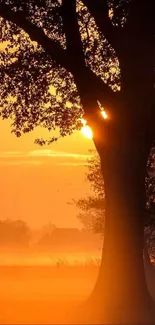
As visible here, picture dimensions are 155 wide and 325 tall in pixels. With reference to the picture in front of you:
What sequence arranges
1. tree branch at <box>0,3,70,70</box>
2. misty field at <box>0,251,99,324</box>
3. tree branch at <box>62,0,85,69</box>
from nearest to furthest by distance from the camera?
misty field at <box>0,251,99,324</box> < tree branch at <box>0,3,70,70</box> < tree branch at <box>62,0,85,69</box>

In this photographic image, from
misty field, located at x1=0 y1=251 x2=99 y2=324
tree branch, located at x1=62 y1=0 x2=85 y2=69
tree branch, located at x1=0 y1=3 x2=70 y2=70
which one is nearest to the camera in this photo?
misty field, located at x1=0 y1=251 x2=99 y2=324

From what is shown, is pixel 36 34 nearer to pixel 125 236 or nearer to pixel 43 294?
pixel 125 236

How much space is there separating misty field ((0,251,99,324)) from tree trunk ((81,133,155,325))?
5.25 ft

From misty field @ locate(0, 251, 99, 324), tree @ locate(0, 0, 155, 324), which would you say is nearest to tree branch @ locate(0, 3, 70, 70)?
tree @ locate(0, 0, 155, 324)

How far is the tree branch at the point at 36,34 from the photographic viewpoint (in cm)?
3462

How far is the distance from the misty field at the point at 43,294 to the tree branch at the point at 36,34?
28.6ft

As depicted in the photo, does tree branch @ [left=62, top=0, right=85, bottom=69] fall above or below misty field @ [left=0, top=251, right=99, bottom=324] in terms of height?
above

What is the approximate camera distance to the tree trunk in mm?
35188

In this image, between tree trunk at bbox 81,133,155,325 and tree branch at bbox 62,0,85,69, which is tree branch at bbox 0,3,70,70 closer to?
tree branch at bbox 62,0,85,69

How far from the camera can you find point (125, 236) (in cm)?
3534

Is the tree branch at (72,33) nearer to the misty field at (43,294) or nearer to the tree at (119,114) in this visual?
the tree at (119,114)

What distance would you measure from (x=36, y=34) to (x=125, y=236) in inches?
299

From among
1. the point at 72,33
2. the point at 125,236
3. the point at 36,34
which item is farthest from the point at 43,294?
the point at 36,34

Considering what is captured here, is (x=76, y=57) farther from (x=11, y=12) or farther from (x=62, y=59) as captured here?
(x=11, y=12)
